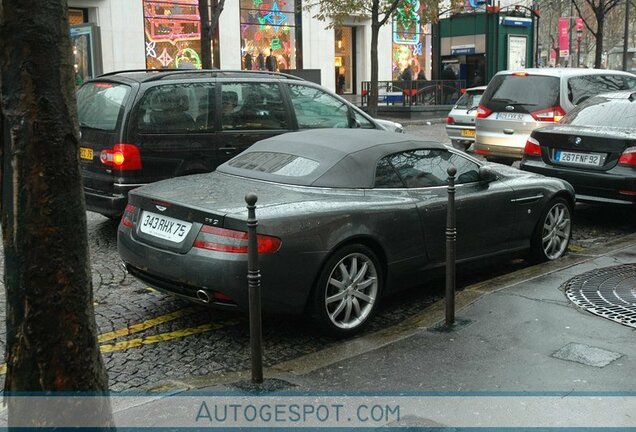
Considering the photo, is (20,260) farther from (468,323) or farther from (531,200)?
(531,200)

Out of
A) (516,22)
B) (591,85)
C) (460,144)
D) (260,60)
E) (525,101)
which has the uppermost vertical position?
(516,22)

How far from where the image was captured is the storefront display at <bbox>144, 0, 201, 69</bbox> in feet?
93.2

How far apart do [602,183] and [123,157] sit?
534 centimetres

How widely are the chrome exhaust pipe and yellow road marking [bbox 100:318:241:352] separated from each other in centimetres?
52

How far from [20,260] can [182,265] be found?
2.23 metres

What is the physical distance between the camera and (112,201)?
301 inches

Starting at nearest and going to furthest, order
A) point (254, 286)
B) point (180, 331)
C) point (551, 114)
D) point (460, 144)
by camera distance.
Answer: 1. point (254, 286)
2. point (180, 331)
3. point (551, 114)
4. point (460, 144)

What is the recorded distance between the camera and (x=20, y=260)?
281 cm

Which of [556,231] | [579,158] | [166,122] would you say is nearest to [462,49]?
[579,158]

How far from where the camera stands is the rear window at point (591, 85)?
12.5m

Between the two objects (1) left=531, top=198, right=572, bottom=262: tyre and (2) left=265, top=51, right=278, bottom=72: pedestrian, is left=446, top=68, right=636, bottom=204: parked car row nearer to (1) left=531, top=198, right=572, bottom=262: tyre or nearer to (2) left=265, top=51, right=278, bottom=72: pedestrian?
(1) left=531, top=198, right=572, bottom=262: tyre

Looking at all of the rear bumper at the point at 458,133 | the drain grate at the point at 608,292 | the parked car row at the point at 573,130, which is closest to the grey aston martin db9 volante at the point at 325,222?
the drain grate at the point at 608,292

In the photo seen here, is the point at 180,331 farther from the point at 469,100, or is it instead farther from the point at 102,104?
the point at 469,100

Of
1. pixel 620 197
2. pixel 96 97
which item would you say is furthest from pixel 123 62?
pixel 620 197
